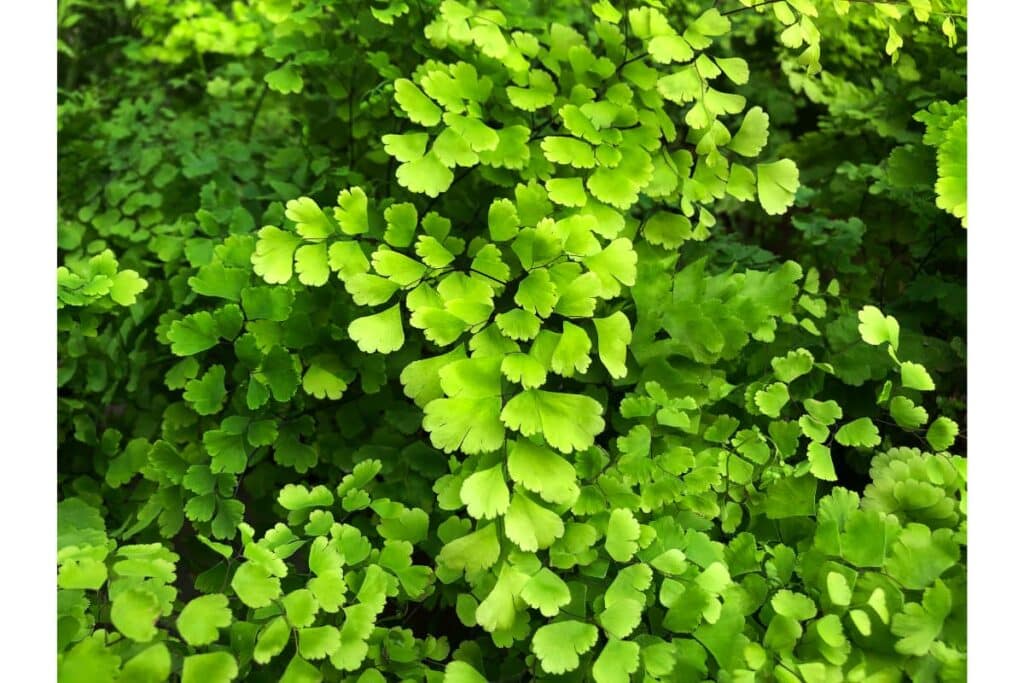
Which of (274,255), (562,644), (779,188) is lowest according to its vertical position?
(562,644)

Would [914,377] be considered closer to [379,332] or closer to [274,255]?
[379,332]

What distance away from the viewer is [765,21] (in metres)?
1.62

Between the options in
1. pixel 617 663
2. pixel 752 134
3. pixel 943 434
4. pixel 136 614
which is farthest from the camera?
pixel 752 134

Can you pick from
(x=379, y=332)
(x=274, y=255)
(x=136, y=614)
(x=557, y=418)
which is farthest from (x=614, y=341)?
(x=136, y=614)

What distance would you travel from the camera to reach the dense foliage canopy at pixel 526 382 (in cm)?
68

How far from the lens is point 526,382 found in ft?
2.46

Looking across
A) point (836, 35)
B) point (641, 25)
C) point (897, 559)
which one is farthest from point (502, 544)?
point (836, 35)

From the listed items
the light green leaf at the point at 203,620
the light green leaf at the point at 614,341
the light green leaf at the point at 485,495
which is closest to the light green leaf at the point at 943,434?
the light green leaf at the point at 614,341

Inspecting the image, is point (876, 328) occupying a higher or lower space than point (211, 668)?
higher

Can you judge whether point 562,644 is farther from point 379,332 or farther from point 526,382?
point 379,332

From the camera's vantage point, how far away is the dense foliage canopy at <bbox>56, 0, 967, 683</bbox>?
0.68m

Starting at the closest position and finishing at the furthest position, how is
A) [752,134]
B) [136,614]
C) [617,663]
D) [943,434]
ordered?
[136,614] → [617,663] → [943,434] → [752,134]

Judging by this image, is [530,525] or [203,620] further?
[530,525]

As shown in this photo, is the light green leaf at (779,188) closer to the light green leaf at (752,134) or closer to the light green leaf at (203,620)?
the light green leaf at (752,134)
